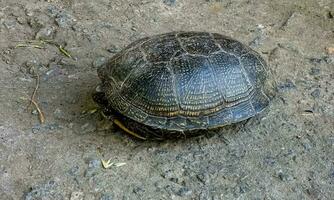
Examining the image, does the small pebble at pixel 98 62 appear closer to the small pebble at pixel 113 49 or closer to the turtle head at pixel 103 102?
the small pebble at pixel 113 49

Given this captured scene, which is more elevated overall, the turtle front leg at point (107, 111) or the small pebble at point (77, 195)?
the turtle front leg at point (107, 111)

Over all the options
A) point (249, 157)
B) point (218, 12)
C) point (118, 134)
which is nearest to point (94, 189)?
point (118, 134)

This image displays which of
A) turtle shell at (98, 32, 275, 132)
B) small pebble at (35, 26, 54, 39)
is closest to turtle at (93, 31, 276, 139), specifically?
turtle shell at (98, 32, 275, 132)

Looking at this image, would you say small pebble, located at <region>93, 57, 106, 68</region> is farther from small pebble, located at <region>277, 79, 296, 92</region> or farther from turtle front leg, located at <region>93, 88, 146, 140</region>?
small pebble, located at <region>277, 79, 296, 92</region>

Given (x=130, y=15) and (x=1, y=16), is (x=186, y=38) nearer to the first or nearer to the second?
(x=130, y=15)

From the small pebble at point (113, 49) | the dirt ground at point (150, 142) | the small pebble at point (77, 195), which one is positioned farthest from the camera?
the small pebble at point (113, 49)

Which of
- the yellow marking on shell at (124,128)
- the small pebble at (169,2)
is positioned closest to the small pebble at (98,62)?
the yellow marking on shell at (124,128)
